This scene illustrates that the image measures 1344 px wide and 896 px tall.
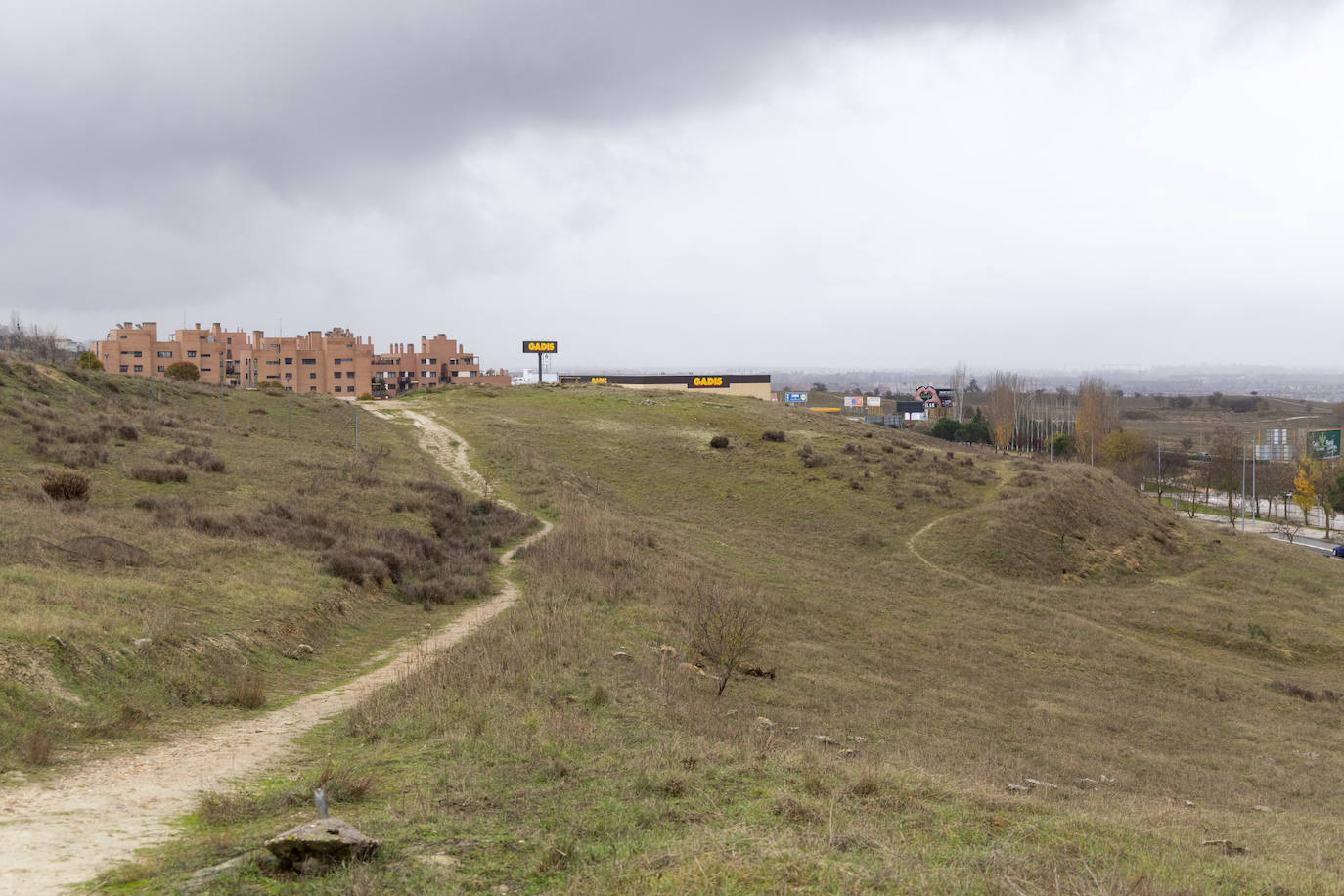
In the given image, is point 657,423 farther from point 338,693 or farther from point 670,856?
point 670,856

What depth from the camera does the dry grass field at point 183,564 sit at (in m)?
11.4

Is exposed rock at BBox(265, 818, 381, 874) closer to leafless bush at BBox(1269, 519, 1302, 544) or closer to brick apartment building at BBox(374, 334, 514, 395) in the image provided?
leafless bush at BBox(1269, 519, 1302, 544)

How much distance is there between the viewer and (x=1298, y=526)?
83875mm

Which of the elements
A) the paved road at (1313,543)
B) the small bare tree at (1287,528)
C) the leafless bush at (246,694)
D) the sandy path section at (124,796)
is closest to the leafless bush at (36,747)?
the sandy path section at (124,796)

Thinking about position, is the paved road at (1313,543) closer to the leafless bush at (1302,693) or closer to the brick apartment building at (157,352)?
the leafless bush at (1302,693)

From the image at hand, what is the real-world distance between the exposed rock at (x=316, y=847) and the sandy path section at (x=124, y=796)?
1.53m

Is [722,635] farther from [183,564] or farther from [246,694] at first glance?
[183,564]

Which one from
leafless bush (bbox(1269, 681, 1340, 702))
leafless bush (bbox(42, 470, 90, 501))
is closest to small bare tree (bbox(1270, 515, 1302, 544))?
leafless bush (bbox(1269, 681, 1340, 702))

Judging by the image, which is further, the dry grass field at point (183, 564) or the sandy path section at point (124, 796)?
the dry grass field at point (183, 564)

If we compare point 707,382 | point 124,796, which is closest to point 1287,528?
point 707,382

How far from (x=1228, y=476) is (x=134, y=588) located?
3501 inches

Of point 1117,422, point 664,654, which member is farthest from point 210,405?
point 1117,422

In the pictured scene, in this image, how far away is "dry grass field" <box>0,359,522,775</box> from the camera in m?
11.4

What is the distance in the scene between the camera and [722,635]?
60.7ft
